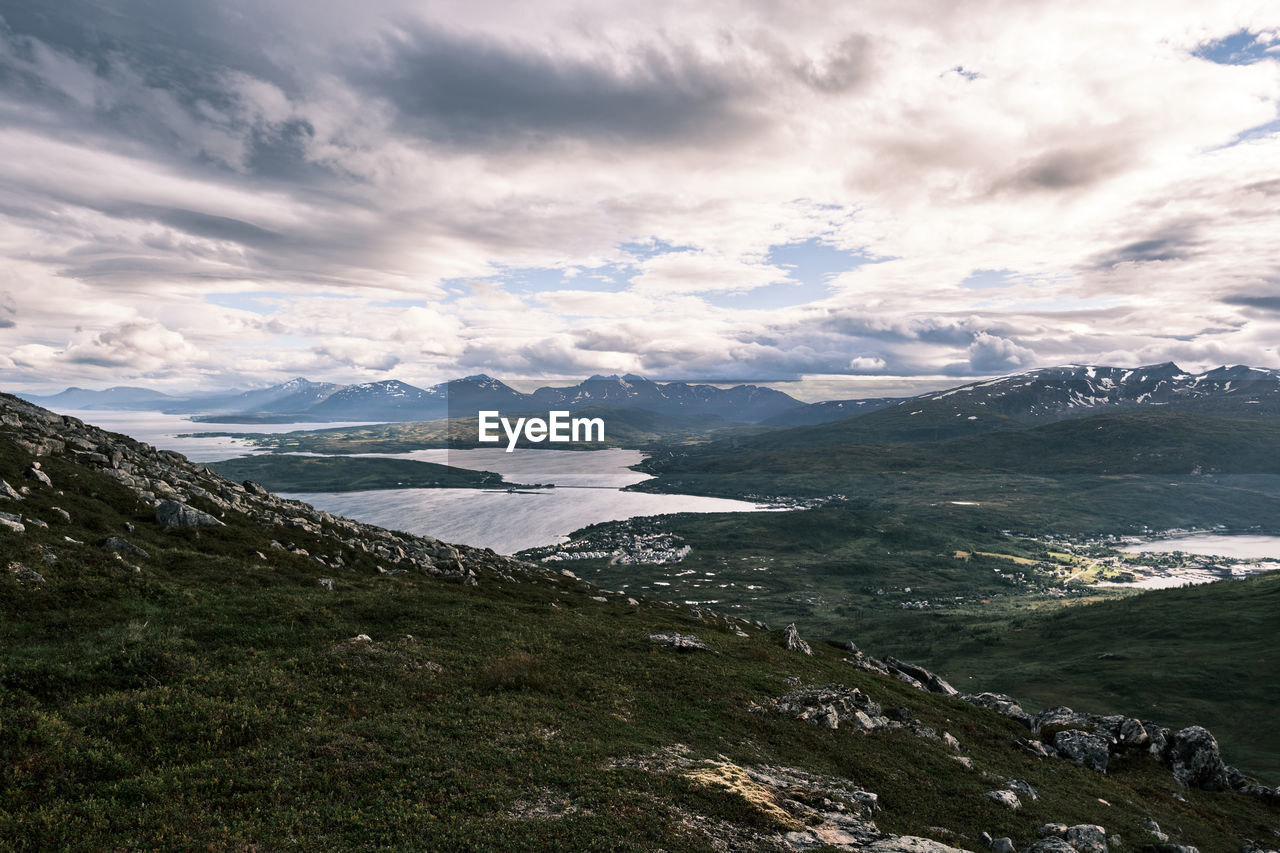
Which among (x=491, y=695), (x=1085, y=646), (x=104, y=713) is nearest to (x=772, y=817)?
(x=491, y=695)

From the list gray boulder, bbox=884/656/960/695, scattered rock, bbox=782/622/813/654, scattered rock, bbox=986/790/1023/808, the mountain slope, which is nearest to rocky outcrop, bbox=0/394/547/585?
the mountain slope

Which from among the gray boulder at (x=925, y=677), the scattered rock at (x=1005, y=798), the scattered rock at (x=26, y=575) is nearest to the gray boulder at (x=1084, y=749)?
the gray boulder at (x=925, y=677)

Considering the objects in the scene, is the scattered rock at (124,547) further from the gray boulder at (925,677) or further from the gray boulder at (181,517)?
the gray boulder at (925,677)

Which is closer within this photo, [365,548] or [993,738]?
[993,738]

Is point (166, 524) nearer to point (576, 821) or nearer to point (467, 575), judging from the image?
point (467, 575)

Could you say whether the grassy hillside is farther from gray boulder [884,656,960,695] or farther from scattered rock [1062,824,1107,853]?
scattered rock [1062,824,1107,853]

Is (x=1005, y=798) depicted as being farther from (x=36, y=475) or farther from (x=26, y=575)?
(x=36, y=475)
